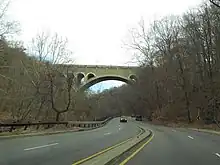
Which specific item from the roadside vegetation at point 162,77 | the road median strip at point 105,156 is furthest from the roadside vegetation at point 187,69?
the road median strip at point 105,156

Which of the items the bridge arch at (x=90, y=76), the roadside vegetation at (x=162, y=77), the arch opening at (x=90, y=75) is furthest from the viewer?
the arch opening at (x=90, y=75)

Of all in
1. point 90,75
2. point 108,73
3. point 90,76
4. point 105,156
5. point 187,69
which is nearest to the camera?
point 105,156

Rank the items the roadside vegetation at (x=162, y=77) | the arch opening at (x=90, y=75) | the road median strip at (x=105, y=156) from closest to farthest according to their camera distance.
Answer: the road median strip at (x=105, y=156)
the roadside vegetation at (x=162, y=77)
the arch opening at (x=90, y=75)

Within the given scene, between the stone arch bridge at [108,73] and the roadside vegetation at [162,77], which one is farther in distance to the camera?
the stone arch bridge at [108,73]

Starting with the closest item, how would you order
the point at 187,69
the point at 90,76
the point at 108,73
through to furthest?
the point at 187,69 → the point at 90,76 → the point at 108,73

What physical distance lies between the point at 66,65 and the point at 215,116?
69.3 feet

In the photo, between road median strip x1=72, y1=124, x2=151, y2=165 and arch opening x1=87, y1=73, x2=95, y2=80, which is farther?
arch opening x1=87, y1=73, x2=95, y2=80

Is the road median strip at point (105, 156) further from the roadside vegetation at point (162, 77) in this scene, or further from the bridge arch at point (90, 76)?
the bridge arch at point (90, 76)

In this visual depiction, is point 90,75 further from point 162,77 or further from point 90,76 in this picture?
point 162,77

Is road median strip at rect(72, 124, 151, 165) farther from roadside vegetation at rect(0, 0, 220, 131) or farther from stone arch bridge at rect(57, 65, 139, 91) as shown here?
stone arch bridge at rect(57, 65, 139, 91)

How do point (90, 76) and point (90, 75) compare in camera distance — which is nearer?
point (90, 75)

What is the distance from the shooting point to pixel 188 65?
188ft

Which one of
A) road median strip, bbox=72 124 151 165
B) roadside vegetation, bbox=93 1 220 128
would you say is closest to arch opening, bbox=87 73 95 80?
roadside vegetation, bbox=93 1 220 128

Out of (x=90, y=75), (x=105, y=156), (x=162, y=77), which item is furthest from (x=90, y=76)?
(x=105, y=156)
